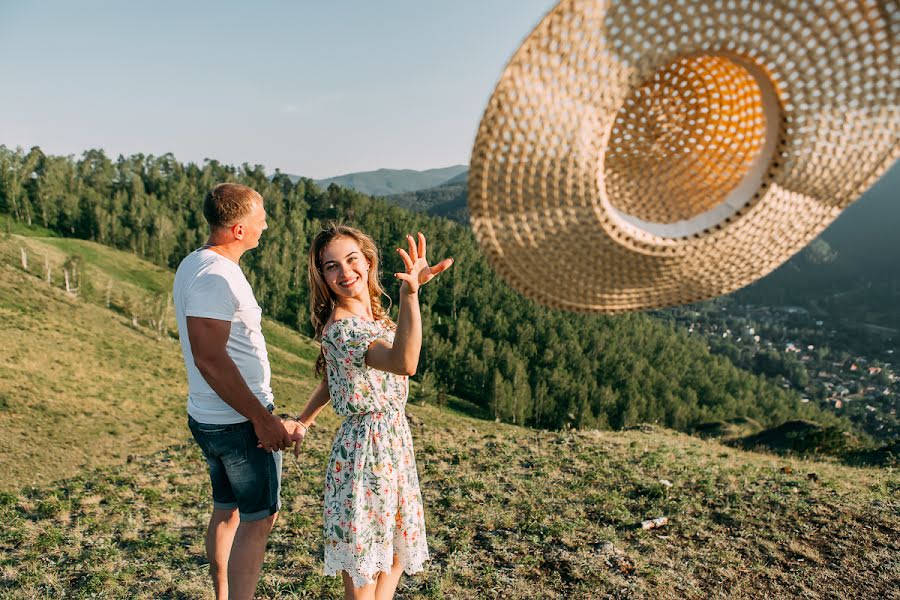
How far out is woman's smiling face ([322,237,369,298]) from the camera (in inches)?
128

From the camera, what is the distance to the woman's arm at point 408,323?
2611mm

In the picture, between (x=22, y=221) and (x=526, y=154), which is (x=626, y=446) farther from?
(x=22, y=221)

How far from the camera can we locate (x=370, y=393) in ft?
10.5

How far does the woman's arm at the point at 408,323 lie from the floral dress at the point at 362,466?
0.16 meters

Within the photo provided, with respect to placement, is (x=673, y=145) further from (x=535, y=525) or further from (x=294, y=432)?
(x=535, y=525)

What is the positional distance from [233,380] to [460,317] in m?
78.6

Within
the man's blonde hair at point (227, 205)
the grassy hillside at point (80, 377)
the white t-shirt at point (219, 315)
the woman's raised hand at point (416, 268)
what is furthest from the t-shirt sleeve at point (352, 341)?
the grassy hillside at point (80, 377)

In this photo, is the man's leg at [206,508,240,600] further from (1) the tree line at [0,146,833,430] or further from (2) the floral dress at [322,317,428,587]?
(1) the tree line at [0,146,833,430]

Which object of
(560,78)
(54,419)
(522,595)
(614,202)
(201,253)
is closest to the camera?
(560,78)

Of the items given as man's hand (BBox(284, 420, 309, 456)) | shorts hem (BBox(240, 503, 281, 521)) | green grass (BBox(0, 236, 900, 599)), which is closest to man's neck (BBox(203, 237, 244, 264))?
man's hand (BBox(284, 420, 309, 456))

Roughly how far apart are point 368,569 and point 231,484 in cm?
98

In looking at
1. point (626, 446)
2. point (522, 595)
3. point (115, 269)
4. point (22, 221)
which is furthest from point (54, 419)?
point (22, 221)

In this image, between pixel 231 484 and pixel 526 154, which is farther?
pixel 231 484

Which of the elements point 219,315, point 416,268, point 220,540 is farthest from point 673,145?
point 220,540
